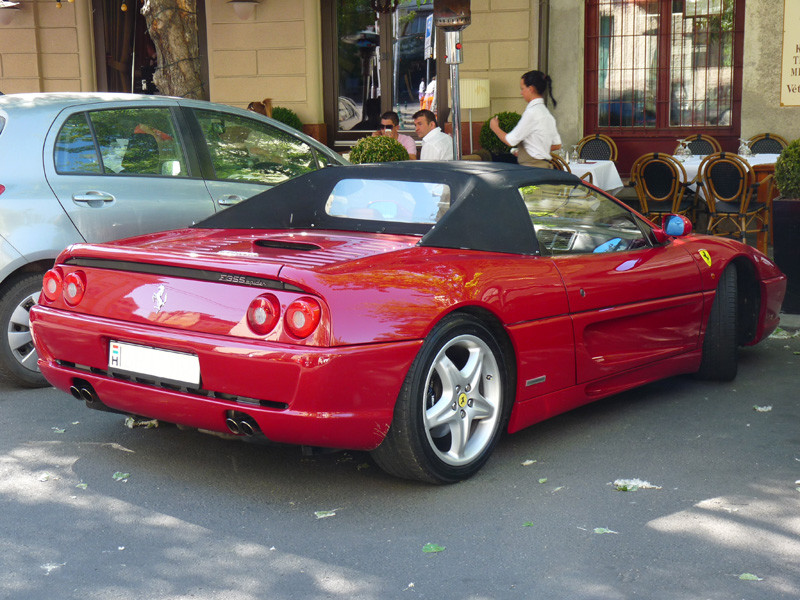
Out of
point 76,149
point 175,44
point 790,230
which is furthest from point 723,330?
point 175,44

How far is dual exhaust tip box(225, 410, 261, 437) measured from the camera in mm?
3832

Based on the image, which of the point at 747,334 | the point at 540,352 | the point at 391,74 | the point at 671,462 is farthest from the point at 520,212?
the point at 391,74

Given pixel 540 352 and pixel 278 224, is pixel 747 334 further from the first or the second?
pixel 278 224

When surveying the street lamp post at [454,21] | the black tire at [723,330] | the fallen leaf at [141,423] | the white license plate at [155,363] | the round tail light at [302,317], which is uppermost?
the street lamp post at [454,21]

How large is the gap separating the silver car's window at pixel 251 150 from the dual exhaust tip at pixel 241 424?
304cm

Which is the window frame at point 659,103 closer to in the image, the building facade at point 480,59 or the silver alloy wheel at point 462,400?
the building facade at point 480,59

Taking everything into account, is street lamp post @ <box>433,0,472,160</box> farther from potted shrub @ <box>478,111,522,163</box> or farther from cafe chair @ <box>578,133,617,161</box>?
cafe chair @ <box>578,133,617,161</box>

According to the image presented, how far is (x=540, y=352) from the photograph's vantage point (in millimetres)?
4504

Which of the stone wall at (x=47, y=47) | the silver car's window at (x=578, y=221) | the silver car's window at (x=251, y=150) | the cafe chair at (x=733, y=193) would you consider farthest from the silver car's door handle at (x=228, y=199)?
the stone wall at (x=47, y=47)

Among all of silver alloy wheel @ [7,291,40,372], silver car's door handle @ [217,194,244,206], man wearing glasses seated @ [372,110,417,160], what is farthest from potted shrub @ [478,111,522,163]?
silver alloy wheel @ [7,291,40,372]

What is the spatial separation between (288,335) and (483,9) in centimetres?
1129

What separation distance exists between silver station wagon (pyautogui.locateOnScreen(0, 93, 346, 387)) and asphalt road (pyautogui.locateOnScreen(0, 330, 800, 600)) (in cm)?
86

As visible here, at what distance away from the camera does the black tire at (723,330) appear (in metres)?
5.66

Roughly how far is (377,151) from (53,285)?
609cm
